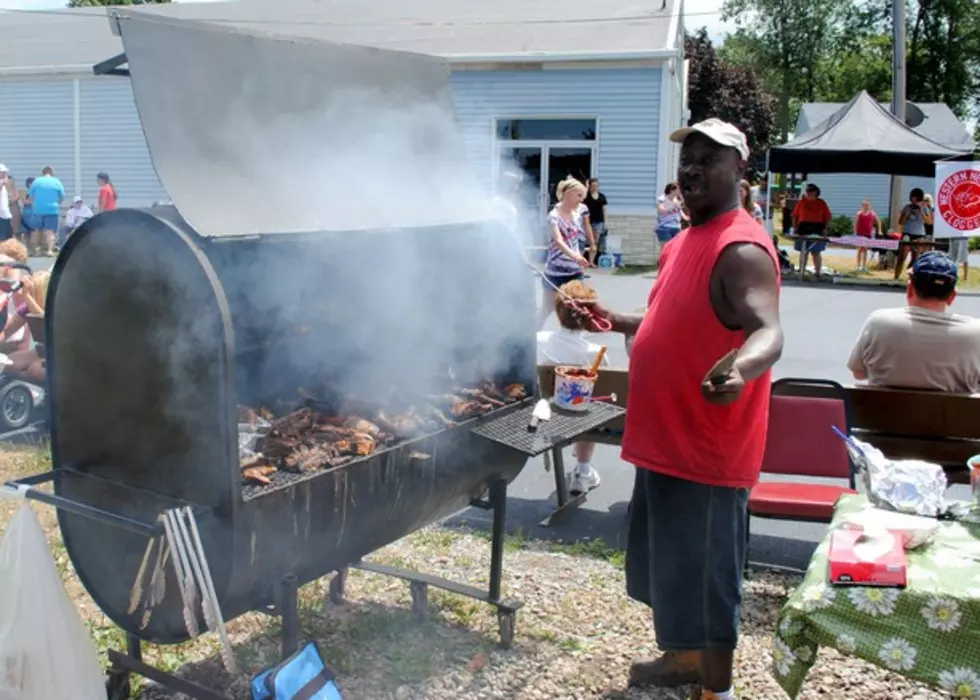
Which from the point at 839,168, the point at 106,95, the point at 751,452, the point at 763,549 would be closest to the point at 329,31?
the point at 106,95

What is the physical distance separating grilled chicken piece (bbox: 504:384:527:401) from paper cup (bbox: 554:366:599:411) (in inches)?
6.4

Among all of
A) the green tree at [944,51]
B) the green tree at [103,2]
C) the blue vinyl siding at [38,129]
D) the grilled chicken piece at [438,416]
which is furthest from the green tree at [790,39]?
the grilled chicken piece at [438,416]

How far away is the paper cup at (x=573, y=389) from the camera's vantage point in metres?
3.88

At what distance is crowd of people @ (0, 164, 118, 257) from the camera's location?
17.0 m

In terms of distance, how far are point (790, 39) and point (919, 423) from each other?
4891 cm

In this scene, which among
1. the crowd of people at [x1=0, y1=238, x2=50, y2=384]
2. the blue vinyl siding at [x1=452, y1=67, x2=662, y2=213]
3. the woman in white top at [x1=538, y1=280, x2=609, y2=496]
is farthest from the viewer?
the blue vinyl siding at [x1=452, y1=67, x2=662, y2=213]

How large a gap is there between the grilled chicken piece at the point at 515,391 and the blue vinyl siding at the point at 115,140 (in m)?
17.9

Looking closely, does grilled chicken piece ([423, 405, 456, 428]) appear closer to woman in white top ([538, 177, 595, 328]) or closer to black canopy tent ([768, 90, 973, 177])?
woman in white top ([538, 177, 595, 328])

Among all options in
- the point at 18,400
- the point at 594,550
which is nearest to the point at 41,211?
the point at 18,400

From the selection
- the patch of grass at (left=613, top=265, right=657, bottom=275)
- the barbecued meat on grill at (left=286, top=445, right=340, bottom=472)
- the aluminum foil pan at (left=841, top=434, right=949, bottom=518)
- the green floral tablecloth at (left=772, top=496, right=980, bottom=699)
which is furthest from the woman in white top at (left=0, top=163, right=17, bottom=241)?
the green floral tablecloth at (left=772, top=496, right=980, bottom=699)

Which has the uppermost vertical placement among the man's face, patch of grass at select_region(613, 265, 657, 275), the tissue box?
the man's face

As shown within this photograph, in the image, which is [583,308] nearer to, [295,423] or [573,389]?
[573,389]

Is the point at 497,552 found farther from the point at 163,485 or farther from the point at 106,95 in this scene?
the point at 106,95

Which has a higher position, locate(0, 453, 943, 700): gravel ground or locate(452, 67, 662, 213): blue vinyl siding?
locate(452, 67, 662, 213): blue vinyl siding
